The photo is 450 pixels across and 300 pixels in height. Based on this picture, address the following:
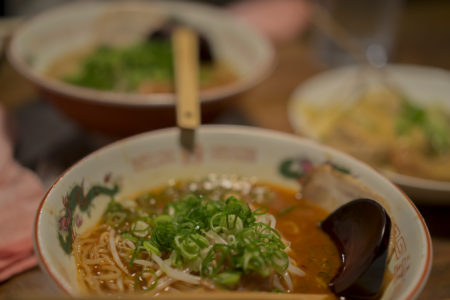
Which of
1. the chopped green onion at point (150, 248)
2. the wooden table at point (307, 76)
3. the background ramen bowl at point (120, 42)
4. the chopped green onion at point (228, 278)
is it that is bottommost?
the wooden table at point (307, 76)

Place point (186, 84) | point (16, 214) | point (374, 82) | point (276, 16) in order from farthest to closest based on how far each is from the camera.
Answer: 1. point (276, 16)
2. point (374, 82)
3. point (186, 84)
4. point (16, 214)

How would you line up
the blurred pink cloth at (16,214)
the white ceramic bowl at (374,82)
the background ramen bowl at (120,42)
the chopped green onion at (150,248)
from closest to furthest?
1. the chopped green onion at (150,248)
2. the blurred pink cloth at (16,214)
3. the background ramen bowl at (120,42)
4. the white ceramic bowl at (374,82)

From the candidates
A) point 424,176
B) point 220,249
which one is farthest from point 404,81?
point 220,249

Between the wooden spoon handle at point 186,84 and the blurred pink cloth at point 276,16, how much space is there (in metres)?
1.42

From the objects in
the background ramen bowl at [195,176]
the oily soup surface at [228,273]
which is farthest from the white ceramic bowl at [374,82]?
the oily soup surface at [228,273]

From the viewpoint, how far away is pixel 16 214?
1.53 metres

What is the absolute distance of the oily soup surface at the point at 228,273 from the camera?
1.18m

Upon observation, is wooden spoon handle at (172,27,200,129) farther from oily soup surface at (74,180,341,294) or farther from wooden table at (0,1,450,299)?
wooden table at (0,1,450,299)

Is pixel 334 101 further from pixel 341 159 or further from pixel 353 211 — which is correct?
pixel 353 211

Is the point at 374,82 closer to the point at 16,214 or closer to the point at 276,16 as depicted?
the point at 276,16

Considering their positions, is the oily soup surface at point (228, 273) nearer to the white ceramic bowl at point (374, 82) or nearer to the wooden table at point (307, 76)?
the wooden table at point (307, 76)

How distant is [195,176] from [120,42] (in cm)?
160

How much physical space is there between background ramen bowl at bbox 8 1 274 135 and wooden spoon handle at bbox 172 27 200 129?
11 cm

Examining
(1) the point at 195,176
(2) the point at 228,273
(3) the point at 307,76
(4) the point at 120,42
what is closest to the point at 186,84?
(1) the point at 195,176
